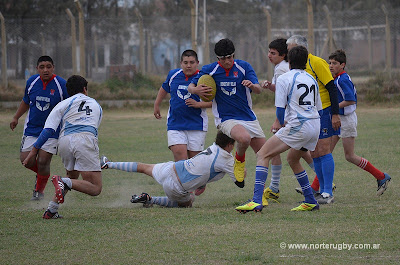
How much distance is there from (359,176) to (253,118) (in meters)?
3.06

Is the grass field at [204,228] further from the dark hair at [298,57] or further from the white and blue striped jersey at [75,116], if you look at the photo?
the dark hair at [298,57]

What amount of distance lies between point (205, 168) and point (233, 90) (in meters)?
1.18

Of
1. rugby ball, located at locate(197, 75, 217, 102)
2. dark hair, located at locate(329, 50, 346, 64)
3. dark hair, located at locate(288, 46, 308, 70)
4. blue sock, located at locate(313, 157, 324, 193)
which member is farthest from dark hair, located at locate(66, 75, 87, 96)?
dark hair, located at locate(329, 50, 346, 64)

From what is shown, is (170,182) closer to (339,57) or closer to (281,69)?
(281,69)

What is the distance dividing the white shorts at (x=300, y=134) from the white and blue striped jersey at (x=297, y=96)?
0.18ft

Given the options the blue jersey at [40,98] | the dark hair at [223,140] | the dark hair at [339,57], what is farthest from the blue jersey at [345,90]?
the blue jersey at [40,98]

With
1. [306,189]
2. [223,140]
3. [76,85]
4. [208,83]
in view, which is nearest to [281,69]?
[208,83]

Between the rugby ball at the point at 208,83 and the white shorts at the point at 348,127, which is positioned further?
the white shorts at the point at 348,127

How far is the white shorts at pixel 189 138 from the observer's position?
9.04 metres

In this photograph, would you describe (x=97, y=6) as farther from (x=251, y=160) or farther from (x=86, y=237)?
(x=86, y=237)

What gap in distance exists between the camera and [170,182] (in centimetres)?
777

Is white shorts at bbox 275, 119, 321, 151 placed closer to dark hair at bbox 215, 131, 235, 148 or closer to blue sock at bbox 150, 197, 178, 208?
dark hair at bbox 215, 131, 235, 148

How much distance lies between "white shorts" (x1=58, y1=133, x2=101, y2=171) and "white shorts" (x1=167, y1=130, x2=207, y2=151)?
1.67 meters
